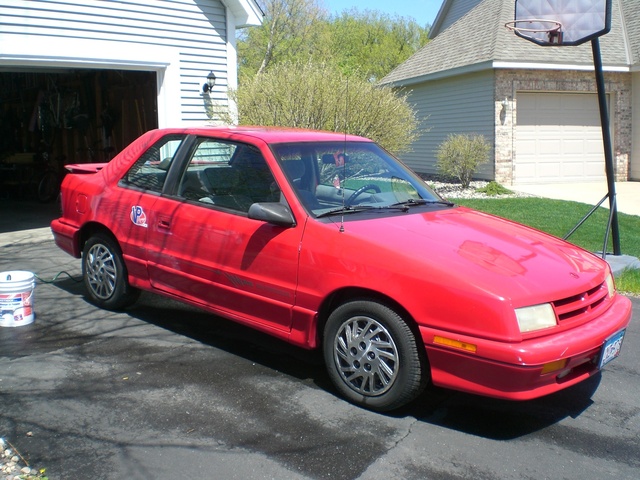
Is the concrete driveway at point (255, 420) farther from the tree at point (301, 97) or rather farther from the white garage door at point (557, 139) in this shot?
the white garage door at point (557, 139)

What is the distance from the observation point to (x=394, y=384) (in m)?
4.16

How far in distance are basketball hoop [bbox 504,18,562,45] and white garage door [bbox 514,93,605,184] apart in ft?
33.1

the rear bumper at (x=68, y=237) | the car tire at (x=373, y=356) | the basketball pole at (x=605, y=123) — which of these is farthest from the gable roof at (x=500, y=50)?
the car tire at (x=373, y=356)

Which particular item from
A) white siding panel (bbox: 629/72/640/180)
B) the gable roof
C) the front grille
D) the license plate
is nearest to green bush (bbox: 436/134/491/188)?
the gable roof

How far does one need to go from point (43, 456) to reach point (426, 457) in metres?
1.99

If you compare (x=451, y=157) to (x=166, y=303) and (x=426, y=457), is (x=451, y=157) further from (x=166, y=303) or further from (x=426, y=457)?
(x=426, y=457)

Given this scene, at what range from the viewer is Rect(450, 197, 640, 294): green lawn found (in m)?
9.37

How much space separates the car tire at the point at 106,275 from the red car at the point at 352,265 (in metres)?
0.02

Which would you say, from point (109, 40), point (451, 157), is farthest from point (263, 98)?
point (451, 157)

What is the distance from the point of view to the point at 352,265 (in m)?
4.30

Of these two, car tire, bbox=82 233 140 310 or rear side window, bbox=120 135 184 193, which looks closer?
rear side window, bbox=120 135 184 193

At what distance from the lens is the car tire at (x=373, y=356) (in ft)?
13.4

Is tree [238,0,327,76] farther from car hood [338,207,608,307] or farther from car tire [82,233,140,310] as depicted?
car hood [338,207,608,307]

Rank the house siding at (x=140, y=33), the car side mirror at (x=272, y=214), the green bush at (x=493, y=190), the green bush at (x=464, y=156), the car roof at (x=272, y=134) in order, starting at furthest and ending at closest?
1. the green bush at (x=464, y=156)
2. the green bush at (x=493, y=190)
3. the house siding at (x=140, y=33)
4. the car roof at (x=272, y=134)
5. the car side mirror at (x=272, y=214)
